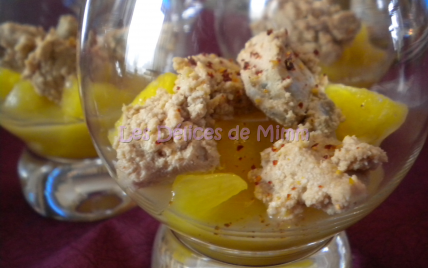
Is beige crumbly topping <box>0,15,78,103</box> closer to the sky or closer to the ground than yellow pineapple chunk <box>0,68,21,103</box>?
closer to the sky

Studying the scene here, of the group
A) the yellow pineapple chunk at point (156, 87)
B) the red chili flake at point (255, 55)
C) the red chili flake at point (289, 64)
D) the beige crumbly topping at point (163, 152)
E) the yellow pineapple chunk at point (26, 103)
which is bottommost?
the yellow pineapple chunk at point (26, 103)

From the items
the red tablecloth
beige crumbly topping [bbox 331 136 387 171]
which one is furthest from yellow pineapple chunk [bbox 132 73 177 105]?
the red tablecloth

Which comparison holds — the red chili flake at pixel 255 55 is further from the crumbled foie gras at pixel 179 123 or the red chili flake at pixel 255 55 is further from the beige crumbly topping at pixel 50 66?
the beige crumbly topping at pixel 50 66

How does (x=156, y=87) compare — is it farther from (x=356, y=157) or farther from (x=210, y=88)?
(x=356, y=157)

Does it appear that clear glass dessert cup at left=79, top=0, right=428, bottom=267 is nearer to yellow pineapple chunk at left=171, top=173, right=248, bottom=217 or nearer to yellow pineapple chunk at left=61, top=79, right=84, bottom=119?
yellow pineapple chunk at left=171, top=173, right=248, bottom=217

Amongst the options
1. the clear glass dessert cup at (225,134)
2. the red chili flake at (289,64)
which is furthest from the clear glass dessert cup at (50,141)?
the red chili flake at (289,64)
